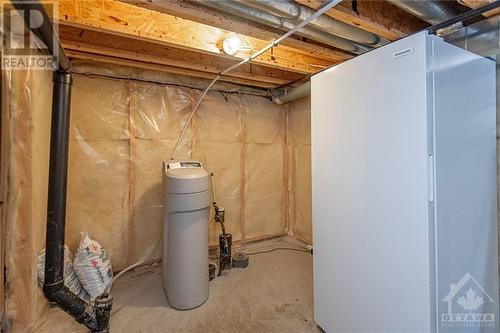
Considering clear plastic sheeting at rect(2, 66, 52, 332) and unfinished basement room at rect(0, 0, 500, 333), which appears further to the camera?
clear plastic sheeting at rect(2, 66, 52, 332)

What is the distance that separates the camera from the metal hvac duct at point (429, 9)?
1.34 meters

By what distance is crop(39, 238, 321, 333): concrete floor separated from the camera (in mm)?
1883

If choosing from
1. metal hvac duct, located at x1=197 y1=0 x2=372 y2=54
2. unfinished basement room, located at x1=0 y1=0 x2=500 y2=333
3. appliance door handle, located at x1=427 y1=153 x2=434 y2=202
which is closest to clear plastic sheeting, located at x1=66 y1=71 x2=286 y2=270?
unfinished basement room, located at x1=0 y1=0 x2=500 y2=333

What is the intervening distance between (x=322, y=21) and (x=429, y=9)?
0.58 metres

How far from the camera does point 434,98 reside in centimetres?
118

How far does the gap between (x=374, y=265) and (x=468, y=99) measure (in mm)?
1033

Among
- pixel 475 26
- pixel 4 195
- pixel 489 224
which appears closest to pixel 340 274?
pixel 489 224

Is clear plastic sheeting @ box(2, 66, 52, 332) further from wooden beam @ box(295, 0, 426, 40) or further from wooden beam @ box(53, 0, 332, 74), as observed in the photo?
wooden beam @ box(295, 0, 426, 40)

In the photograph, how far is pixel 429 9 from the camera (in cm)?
141

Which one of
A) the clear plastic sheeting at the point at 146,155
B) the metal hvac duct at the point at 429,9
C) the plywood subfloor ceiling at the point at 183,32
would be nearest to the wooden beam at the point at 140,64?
the plywood subfloor ceiling at the point at 183,32

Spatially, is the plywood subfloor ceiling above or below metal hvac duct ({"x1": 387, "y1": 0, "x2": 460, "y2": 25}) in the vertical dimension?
above

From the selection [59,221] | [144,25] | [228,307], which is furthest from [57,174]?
[228,307]

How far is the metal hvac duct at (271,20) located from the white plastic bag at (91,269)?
2.15 meters

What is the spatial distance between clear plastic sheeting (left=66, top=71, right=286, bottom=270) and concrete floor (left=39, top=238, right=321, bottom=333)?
0.52m
